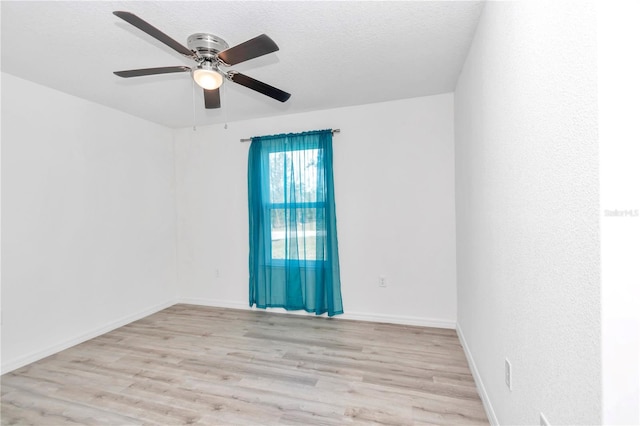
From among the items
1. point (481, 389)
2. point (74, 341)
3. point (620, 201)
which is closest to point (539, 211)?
point (620, 201)

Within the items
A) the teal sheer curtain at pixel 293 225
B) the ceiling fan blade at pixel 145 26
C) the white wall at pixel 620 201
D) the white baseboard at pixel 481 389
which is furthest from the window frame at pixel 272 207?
the white wall at pixel 620 201

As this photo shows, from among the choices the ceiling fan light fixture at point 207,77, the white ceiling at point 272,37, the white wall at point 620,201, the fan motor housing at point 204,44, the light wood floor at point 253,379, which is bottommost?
the light wood floor at point 253,379

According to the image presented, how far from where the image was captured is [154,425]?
1703 millimetres

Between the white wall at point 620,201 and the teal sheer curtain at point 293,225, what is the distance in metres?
2.64

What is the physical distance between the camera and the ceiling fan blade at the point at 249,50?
4.64 ft

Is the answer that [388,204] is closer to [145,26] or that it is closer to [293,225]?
[293,225]

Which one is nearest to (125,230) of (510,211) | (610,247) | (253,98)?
(253,98)

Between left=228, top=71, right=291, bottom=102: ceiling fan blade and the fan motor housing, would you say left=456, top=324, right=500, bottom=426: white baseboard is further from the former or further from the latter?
the fan motor housing

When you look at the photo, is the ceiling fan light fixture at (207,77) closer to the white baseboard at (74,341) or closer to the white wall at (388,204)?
the white wall at (388,204)

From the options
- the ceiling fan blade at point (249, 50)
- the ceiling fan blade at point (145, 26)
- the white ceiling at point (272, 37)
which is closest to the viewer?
the ceiling fan blade at point (145, 26)

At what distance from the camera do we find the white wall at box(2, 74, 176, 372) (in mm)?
2387

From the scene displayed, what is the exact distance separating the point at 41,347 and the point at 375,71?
13.0 ft

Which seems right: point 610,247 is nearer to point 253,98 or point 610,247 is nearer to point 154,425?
point 154,425

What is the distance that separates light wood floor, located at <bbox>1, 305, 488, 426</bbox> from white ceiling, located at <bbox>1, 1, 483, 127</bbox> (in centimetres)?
251
